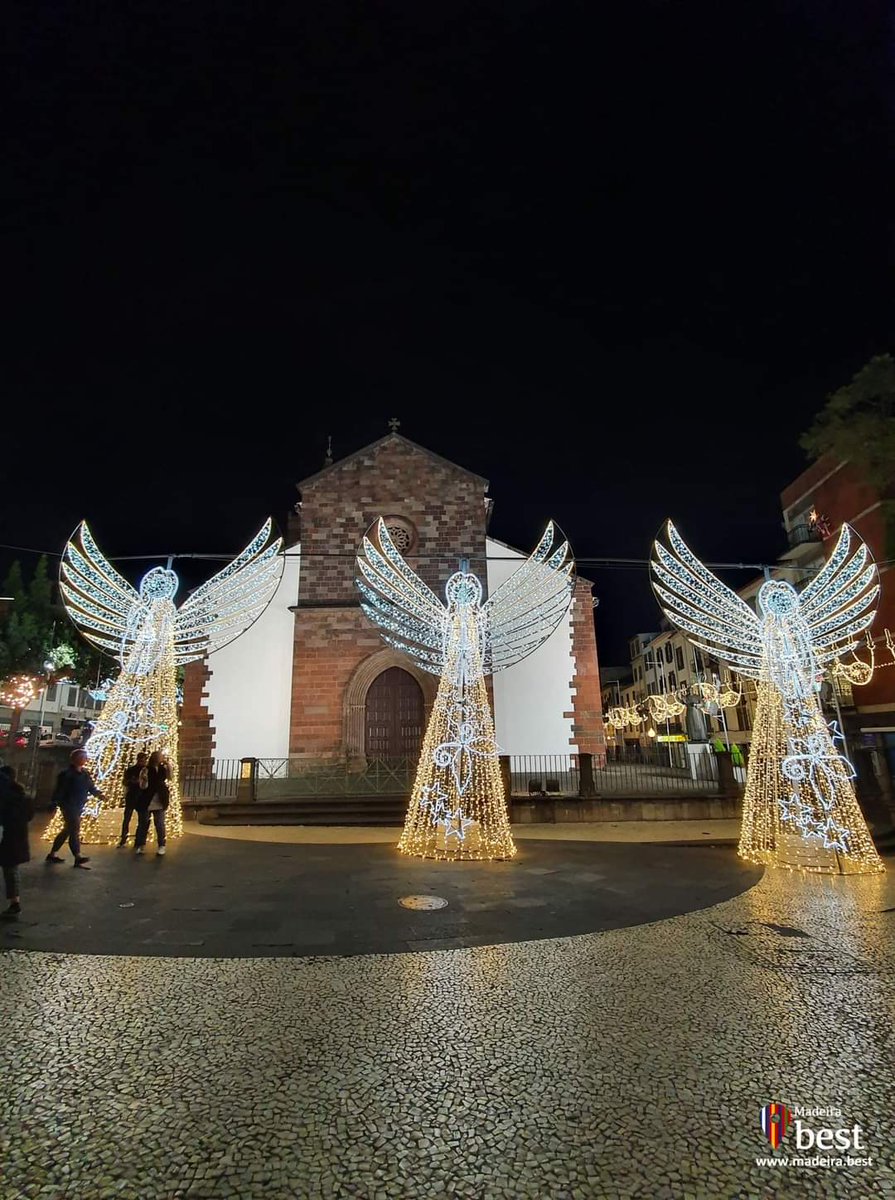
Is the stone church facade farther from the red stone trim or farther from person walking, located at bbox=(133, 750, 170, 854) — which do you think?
person walking, located at bbox=(133, 750, 170, 854)

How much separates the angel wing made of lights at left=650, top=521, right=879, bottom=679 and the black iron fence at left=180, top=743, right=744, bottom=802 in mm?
4896

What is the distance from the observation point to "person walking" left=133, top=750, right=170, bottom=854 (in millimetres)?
9125

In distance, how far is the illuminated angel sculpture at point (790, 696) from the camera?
850 cm

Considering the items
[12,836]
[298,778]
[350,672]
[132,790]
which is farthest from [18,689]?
[12,836]

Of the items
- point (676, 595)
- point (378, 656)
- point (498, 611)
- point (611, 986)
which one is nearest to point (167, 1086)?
point (611, 986)

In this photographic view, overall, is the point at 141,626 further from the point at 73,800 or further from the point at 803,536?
the point at 803,536

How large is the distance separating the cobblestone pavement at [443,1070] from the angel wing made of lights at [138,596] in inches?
270

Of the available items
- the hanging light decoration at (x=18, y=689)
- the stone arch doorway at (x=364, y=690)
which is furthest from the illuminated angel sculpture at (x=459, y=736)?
the hanging light decoration at (x=18, y=689)

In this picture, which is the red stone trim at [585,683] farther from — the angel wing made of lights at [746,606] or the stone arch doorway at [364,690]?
the angel wing made of lights at [746,606]

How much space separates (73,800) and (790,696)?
11272 millimetres

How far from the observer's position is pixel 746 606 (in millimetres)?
9602

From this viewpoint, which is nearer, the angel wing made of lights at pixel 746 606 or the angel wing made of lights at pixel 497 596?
the angel wing made of lights at pixel 746 606

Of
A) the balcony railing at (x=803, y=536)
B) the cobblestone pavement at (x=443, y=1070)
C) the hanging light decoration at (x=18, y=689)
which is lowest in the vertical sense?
the cobblestone pavement at (x=443, y=1070)

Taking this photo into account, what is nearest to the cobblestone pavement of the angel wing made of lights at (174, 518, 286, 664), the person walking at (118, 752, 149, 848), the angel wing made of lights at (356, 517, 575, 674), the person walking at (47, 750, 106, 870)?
the person walking at (47, 750, 106, 870)
